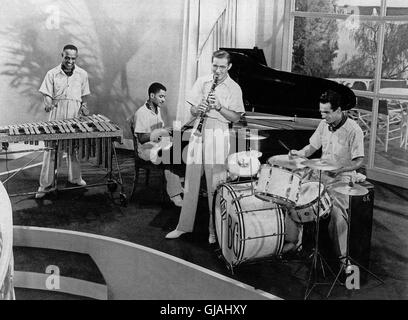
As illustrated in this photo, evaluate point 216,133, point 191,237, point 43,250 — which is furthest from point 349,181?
point 43,250

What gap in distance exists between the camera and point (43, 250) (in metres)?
4.20

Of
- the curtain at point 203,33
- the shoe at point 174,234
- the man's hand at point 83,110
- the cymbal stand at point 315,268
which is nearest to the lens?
the cymbal stand at point 315,268

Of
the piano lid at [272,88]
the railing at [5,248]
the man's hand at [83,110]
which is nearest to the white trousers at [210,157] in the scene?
the piano lid at [272,88]

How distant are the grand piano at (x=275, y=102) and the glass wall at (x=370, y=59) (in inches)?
43.8

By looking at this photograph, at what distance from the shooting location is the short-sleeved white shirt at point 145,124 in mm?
4664

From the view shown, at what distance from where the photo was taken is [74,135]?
14.5ft

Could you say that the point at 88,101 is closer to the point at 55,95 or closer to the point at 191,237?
the point at 55,95

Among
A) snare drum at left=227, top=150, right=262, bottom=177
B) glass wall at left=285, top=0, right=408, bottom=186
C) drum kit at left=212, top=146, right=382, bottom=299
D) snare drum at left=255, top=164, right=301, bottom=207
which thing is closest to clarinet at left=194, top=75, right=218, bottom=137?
snare drum at left=227, top=150, right=262, bottom=177

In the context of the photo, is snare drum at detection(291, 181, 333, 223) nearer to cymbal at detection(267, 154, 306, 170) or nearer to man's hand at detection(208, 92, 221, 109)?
cymbal at detection(267, 154, 306, 170)

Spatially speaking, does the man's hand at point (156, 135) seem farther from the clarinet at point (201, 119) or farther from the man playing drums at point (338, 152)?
the man playing drums at point (338, 152)

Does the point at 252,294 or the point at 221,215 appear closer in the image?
the point at 252,294

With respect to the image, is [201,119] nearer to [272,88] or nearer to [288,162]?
[288,162]

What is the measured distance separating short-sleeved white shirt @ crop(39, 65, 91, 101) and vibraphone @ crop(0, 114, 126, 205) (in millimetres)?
325

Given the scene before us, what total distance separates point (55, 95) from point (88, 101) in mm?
853
